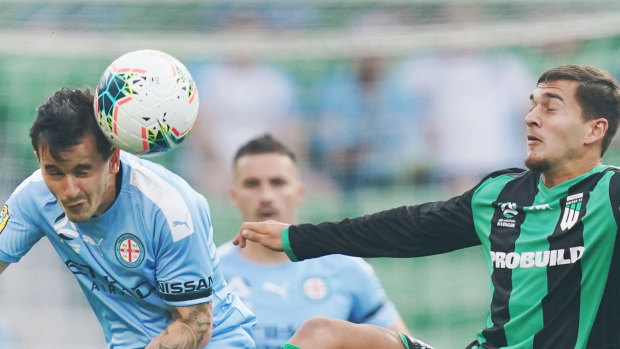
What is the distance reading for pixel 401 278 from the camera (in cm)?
1052

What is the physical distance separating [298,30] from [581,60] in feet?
7.68

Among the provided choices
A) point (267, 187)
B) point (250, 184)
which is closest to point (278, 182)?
point (267, 187)

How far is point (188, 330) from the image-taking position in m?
6.13

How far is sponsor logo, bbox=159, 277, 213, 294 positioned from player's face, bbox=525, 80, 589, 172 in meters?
1.72

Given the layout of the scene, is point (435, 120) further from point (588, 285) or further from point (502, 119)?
point (588, 285)

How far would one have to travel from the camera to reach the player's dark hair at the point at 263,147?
28.4ft

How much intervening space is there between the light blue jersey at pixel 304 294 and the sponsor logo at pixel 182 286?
1.71m

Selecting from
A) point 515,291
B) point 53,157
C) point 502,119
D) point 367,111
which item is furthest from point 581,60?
point 53,157

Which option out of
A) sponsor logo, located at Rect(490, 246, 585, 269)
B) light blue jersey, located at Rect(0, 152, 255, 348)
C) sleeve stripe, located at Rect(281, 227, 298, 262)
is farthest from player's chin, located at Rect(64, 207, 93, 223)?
sponsor logo, located at Rect(490, 246, 585, 269)

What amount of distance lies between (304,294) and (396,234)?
2007mm

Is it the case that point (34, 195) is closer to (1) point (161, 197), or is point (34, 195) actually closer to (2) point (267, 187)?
(1) point (161, 197)

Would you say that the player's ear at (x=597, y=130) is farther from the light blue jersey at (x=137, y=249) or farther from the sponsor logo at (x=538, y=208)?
the light blue jersey at (x=137, y=249)

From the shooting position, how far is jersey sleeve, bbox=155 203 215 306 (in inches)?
239

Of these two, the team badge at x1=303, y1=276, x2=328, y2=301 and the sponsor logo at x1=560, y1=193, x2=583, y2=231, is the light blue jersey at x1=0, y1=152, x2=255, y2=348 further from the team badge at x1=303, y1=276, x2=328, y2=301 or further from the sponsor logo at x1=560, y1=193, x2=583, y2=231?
the sponsor logo at x1=560, y1=193, x2=583, y2=231
